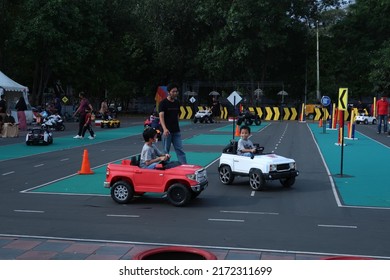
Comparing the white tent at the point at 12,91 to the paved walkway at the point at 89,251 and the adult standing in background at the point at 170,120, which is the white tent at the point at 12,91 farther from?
the paved walkway at the point at 89,251

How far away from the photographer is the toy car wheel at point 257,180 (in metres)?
11.2

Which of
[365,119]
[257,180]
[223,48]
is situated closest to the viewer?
[257,180]

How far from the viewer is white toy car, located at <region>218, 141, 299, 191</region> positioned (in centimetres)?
1117

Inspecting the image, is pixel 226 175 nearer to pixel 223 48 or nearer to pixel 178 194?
pixel 178 194

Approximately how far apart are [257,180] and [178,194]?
93.9 inches

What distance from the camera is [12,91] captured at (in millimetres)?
33094

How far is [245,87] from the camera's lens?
55.0m

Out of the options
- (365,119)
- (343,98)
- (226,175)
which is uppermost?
(343,98)

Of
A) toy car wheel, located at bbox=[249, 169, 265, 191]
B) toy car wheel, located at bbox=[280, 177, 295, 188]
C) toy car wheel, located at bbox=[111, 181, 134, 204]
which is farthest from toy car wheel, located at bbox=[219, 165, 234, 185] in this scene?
toy car wheel, located at bbox=[111, 181, 134, 204]

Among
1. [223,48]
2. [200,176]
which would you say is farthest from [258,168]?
[223,48]

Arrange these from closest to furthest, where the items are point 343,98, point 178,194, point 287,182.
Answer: point 178,194
point 287,182
point 343,98

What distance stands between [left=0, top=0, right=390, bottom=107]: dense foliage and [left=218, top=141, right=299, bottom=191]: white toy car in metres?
33.1

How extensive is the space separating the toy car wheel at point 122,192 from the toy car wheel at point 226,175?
2931 millimetres
